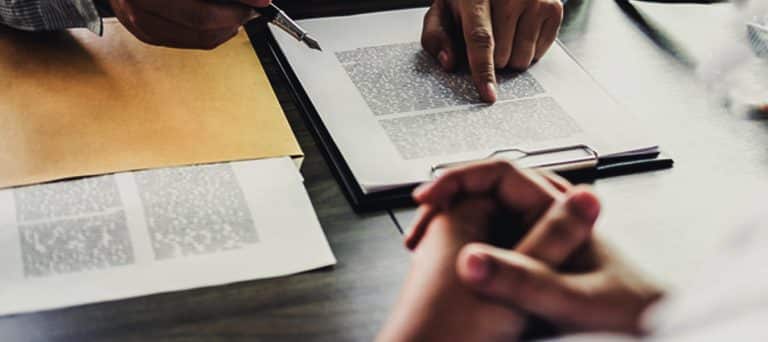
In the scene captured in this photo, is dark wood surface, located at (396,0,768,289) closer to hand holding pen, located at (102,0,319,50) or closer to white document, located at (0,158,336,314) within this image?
white document, located at (0,158,336,314)

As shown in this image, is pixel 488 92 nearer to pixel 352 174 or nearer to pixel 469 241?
pixel 352 174

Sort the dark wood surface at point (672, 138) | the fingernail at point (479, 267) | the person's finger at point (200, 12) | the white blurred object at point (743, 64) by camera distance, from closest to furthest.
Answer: the fingernail at point (479, 267), the dark wood surface at point (672, 138), the person's finger at point (200, 12), the white blurred object at point (743, 64)

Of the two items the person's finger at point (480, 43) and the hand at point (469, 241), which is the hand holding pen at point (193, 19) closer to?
the person's finger at point (480, 43)

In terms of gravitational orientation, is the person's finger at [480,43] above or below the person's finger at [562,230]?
below

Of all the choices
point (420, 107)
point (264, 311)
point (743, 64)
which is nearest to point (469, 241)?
point (264, 311)

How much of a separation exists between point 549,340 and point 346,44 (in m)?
0.53

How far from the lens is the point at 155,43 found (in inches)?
37.9

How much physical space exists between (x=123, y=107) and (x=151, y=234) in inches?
7.6

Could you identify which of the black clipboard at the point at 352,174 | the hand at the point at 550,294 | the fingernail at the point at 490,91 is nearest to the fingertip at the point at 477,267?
the hand at the point at 550,294

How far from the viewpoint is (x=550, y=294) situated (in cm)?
60

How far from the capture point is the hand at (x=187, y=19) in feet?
2.98

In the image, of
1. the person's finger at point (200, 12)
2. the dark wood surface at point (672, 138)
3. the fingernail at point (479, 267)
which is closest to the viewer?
the fingernail at point (479, 267)

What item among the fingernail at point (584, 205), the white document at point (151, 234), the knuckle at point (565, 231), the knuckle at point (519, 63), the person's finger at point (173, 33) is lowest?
the knuckle at point (519, 63)

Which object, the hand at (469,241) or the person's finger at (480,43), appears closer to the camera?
the hand at (469,241)
